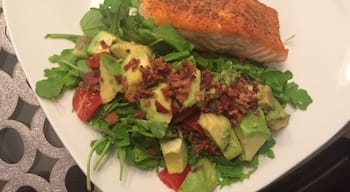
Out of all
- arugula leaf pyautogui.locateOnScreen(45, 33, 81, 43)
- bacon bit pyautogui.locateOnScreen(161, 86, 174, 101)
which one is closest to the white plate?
arugula leaf pyautogui.locateOnScreen(45, 33, 81, 43)

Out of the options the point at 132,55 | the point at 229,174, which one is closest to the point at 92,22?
the point at 132,55

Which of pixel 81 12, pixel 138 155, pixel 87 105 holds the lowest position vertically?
pixel 138 155

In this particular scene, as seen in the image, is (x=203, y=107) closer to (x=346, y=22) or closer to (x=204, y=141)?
(x=204, y=141)

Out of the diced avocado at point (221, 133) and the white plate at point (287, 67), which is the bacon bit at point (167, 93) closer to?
the diced avocado at point (221, 133)

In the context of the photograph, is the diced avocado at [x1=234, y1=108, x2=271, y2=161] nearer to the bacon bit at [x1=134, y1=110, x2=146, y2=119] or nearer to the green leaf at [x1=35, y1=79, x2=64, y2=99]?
the bacon bit at [x1=134, y1=110, x2=146, y2=119]

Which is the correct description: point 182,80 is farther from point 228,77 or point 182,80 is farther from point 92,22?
point 92,22

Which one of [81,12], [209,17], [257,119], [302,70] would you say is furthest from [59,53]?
[302,70]
